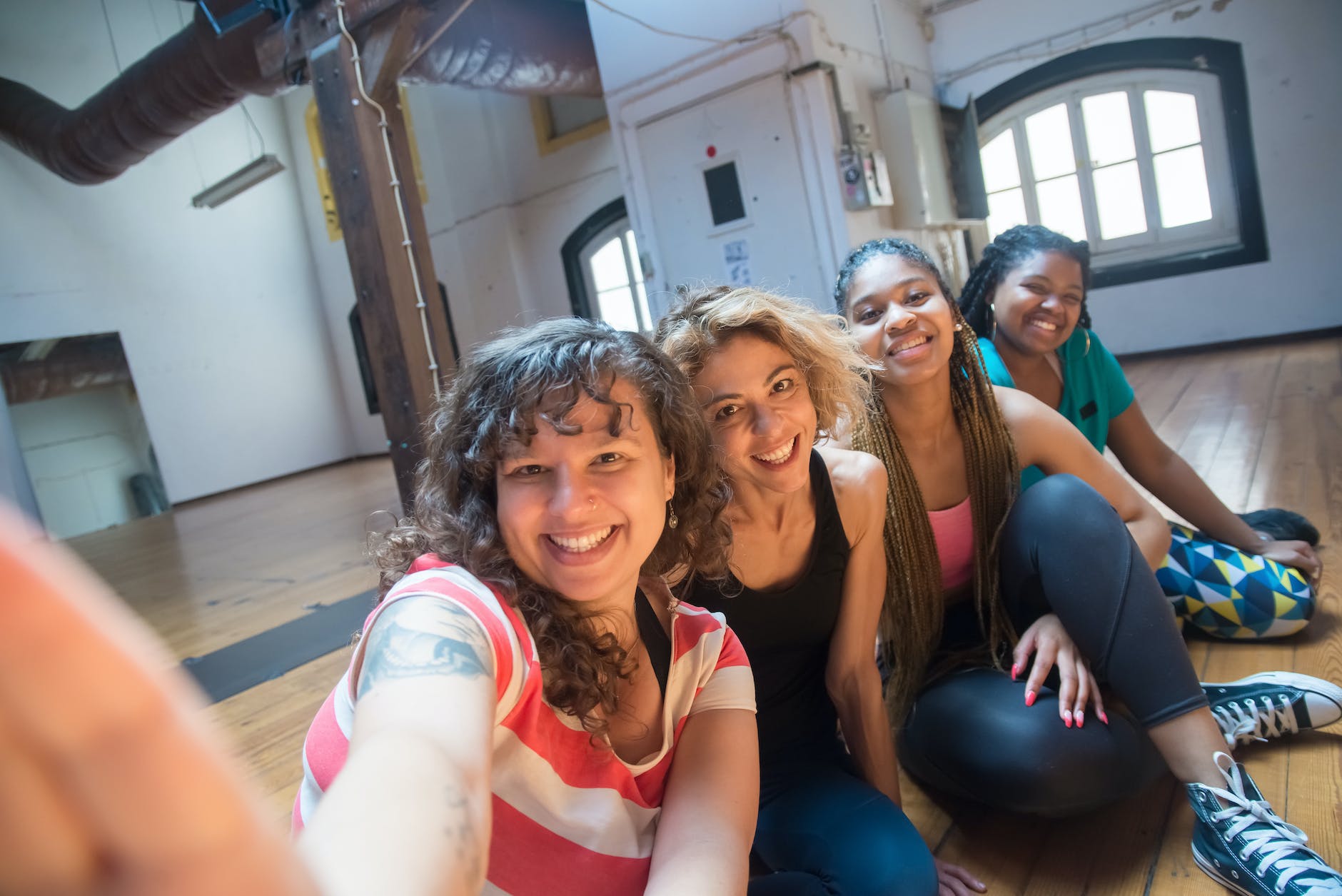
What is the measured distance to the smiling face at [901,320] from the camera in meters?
1.62

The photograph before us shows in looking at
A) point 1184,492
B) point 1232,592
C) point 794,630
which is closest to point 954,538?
point 794,630

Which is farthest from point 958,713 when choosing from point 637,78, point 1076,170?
point 1076,170

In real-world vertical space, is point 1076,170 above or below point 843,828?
above

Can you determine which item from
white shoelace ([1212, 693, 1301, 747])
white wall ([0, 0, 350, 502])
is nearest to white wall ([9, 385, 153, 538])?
white wall ([0, 0, 350, 502])

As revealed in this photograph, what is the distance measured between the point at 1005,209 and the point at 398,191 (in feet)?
16.0

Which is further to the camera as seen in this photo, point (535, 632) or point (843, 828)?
point (843, 828)

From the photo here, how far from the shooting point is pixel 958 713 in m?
1.43

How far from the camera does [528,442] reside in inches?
37.0

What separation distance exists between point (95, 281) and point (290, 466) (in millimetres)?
2607

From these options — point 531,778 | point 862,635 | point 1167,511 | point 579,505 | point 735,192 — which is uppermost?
point 735,192

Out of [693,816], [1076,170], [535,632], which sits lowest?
[693,816]

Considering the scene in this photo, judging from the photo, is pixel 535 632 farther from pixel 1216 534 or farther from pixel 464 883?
pixel 1216 534

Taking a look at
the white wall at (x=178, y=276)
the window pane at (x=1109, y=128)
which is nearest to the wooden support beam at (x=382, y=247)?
the window pane at (x=1109, y=128)

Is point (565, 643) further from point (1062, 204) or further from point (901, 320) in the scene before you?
point (1062, 204)
